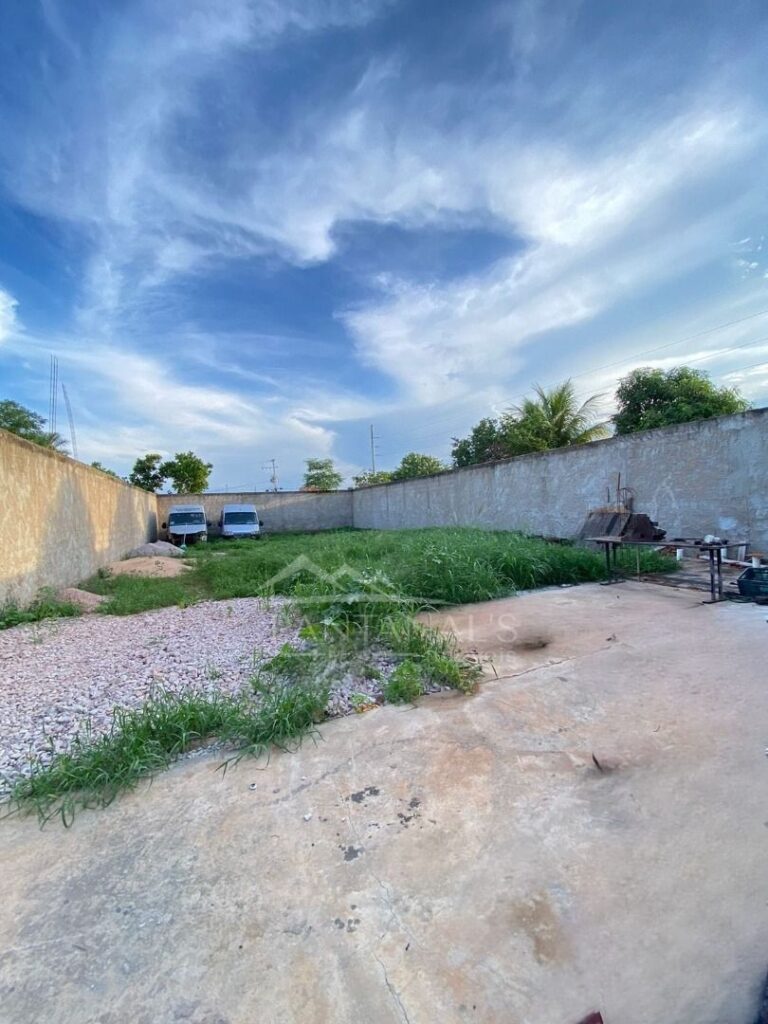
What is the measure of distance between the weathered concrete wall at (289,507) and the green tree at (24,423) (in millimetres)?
4089

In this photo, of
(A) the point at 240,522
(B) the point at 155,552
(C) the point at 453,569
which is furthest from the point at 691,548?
(A) the point at 240,522

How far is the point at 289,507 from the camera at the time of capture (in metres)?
18.0

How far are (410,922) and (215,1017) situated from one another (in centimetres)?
49

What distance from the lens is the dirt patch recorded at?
295 inches

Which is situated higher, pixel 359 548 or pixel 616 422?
pixel 616 422

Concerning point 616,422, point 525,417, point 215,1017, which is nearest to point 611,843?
point 215,1017

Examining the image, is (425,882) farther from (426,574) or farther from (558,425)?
(558,425)

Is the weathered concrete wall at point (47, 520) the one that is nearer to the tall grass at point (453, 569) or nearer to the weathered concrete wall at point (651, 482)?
the tall grass at point (453, 569)

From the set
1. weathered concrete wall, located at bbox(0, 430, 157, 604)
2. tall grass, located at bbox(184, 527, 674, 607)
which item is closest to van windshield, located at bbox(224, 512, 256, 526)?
weathered concrete wall, located at bbox(0, 430, 157, 604)

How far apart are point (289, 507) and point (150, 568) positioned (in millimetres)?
10152

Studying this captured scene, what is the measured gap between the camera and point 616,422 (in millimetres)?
11547

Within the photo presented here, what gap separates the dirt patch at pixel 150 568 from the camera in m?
7.50

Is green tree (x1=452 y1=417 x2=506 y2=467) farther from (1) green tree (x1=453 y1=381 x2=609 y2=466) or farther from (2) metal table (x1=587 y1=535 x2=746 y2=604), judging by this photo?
→ (2) metal table (x1=587 y1=535 x2=746 y2=604)

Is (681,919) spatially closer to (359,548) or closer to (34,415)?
(359,548)
